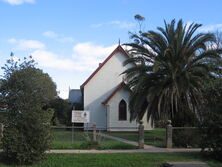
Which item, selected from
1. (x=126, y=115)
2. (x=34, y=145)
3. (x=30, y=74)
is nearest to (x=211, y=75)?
(x=34, y=145)

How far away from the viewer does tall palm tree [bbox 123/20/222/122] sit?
2216 cm

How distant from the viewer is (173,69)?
2238cm

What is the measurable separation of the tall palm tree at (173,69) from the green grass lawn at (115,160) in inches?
292

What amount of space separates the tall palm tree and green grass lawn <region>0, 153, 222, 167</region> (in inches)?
292

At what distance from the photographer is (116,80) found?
133ft

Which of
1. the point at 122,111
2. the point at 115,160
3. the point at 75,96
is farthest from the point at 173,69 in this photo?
the point at 75,96

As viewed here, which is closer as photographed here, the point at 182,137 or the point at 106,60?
the point at 182,137

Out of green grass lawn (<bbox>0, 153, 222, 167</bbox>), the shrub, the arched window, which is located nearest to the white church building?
the arched window

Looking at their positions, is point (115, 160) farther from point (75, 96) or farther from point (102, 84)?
point (75, 96)

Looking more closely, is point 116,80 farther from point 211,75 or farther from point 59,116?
point 211,75

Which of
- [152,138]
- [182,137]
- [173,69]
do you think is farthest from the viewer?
[152,138]

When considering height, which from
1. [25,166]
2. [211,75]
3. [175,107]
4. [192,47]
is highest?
[192,47]

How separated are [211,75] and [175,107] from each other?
10.6 feet

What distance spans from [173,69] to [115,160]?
10362 mm
